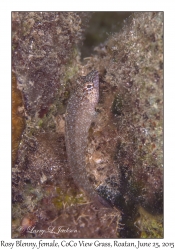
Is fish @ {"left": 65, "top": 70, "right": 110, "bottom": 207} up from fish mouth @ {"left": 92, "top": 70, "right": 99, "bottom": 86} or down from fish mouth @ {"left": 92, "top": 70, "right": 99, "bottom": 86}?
down

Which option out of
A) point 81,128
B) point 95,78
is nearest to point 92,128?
point 81,128

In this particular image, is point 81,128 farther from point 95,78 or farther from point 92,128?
point 95,78

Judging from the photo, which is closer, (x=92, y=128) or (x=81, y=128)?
(x=81, y=128)

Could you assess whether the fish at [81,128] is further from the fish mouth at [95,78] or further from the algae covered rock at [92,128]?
the algae covered rock at [92,128]

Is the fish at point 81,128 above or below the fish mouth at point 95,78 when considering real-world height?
below

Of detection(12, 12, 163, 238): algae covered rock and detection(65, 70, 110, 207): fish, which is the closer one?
detection(12, 12, 163, 238): algae covered rock

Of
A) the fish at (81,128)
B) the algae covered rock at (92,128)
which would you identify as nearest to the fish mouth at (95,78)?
the fish at (81,128)

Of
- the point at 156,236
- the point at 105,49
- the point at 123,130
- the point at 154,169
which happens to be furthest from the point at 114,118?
the point at 156,236

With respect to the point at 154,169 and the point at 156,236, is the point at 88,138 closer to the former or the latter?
the point at 154,169

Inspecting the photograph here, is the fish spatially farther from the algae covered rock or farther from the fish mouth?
the algae covered rock

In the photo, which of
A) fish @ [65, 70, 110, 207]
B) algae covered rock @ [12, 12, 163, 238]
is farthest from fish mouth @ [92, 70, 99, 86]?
algae covered rock @ [12, 12, 163, 238]

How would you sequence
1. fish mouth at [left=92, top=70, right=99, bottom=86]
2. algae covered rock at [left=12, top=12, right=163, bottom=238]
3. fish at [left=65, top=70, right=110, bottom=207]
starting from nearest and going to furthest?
algae covered rock at [left=12, top=12, right=163, bottom=238], fish at [left=65, top=70, right=110, bottom=207], fish mouth at [left=92, top=70, right=99, bottom=86]
